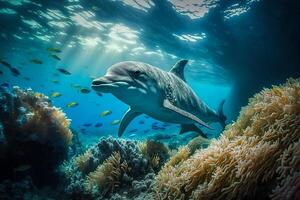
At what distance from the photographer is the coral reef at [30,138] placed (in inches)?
266

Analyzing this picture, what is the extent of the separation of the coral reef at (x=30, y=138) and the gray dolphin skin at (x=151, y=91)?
2421 mm

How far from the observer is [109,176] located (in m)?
6.33

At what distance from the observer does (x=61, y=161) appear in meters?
7.70

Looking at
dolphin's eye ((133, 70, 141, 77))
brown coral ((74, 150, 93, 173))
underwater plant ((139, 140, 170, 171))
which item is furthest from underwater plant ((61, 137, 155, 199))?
dolphin's eye ((133, 70, 141, 77))

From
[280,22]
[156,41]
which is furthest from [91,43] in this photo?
[280,22]

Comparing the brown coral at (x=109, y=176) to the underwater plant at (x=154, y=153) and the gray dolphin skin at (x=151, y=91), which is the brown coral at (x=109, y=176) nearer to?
the underwater plant at (x=154, y=153)

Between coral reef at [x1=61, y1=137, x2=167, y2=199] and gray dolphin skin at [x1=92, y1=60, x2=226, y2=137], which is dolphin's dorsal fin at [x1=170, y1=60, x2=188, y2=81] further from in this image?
coral reef at [x1=61, y1=137, x2=167, y2=199]

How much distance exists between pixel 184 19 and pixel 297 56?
11235 millimetres

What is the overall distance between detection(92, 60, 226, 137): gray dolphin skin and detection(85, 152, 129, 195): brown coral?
1773mm

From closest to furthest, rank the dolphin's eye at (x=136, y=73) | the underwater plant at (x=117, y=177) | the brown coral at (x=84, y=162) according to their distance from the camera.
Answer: the underwater plant at (x=117, y=177)
the dolphin's eye at (x=136, y=73)
the brown coral at (x=84, y=162)

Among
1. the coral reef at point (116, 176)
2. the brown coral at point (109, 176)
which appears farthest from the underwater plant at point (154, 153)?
the brown coral at point (109, 176)

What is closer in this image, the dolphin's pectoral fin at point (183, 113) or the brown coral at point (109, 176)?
the brown coral at point (109, 176)

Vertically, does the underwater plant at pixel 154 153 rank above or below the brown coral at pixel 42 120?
above

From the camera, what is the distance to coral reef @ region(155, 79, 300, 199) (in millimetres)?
3277
